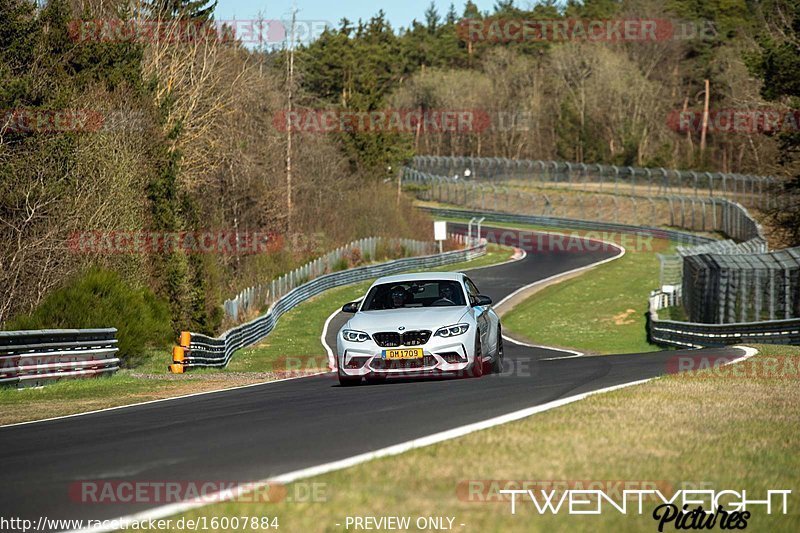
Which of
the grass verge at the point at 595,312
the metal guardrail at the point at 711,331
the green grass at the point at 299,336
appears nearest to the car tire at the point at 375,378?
the metal guardrail at the point at 711,331

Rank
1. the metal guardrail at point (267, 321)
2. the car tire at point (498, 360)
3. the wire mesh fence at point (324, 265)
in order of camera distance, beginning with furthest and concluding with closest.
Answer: the wire mesh fence at point (324, 265) → the metal guardrail at point (267, 321) → the car tire at point (498, 360)

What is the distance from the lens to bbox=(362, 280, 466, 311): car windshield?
1582 centimetres

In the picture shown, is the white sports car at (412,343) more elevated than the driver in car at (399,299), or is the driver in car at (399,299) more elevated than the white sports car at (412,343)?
the driver in car at (399,299)

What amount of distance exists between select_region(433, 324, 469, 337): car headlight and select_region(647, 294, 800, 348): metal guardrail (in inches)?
536

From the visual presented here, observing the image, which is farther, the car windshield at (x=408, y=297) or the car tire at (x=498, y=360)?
the car tire at (x=498, y=360)

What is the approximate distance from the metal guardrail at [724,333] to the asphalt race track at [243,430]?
11.5 m

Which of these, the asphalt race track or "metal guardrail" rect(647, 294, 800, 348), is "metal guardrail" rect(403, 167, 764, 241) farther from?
the asphalt race track

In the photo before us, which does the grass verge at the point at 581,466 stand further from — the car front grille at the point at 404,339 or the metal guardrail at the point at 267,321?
the metal guardrail at the point at 267,321

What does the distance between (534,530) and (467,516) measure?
38 centimetres

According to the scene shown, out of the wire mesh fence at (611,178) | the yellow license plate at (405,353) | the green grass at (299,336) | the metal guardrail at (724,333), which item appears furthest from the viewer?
the wire mesh fence at (611,178)

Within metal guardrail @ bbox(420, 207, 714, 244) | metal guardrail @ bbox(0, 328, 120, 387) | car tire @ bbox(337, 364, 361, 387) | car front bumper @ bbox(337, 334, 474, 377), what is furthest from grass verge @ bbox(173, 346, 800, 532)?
metal guardrail @ bbox(420, 207, 714, 244)

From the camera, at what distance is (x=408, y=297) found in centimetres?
1603

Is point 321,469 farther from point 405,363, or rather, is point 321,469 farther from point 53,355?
point 53,355

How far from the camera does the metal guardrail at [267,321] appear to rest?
84.7 feet
